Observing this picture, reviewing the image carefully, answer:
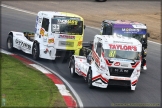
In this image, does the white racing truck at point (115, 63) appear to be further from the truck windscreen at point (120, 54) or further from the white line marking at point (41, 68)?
the white line marking at point (41, 68)

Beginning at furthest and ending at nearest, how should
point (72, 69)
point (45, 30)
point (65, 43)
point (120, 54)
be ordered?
point (45, 30), point (65, 43), point (72, 69), point (120, 54)

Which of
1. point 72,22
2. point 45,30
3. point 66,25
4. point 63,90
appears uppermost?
point 72,22

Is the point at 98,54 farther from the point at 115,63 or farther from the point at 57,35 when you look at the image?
the point at 57,35

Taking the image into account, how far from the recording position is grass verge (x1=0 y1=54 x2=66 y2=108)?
15.9m

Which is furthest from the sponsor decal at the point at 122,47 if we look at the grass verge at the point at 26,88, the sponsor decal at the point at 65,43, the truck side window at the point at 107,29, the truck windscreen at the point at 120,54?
the sponsor decal at the point at 65,43

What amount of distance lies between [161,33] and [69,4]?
12921 mm

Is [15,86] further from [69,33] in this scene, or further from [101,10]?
[101,10]

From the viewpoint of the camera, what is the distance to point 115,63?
61.0ft

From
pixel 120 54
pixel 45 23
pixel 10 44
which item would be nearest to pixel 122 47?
pixel 120 54

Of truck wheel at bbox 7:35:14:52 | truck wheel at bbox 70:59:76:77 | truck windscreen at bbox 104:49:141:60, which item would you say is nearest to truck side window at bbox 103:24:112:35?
truck wheel at bbox 70:59:76:77

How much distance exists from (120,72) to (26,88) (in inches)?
149

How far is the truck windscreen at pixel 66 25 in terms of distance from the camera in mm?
23469

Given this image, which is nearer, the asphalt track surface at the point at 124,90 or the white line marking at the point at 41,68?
the asphalt track surface at the point at 124,90

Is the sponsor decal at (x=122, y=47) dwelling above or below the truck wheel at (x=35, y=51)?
above
